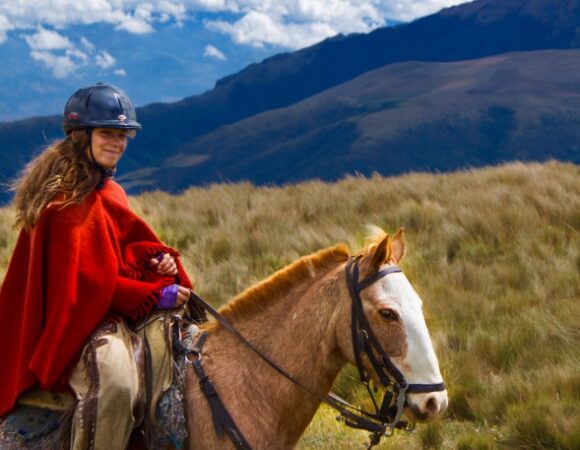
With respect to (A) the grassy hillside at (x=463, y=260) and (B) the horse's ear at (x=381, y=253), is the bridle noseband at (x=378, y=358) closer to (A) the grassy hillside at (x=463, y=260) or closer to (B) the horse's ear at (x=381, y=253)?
(B) the horse's ear at (x=381, y=253)

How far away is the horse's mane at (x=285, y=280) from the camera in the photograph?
11.9 ft

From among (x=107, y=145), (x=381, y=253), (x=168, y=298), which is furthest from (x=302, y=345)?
(x=107, y=145)

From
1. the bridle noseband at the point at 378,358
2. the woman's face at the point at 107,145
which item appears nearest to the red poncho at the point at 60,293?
the woman's face at the point at 107,145

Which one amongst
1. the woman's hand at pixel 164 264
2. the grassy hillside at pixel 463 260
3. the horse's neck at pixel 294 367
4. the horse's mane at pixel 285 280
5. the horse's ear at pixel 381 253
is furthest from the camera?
the grassy hillside at pixel 463 260

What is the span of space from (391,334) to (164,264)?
4.21 ft

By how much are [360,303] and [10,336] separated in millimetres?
1686

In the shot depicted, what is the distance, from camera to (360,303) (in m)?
3.31

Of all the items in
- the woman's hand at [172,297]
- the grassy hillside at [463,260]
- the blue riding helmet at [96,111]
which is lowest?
the grassy hillside at [463,260]

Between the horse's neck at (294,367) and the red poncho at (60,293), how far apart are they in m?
0.59

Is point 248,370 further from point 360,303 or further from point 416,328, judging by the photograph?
point 416,328

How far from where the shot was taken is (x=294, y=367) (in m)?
3.53

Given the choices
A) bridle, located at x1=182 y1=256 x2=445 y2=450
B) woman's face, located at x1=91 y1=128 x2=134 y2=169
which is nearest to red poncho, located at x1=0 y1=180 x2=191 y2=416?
woman's face, located at x1=91 y1=128 x2=134 y2=169

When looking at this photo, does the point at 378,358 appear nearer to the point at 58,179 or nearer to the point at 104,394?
the point at 104,394

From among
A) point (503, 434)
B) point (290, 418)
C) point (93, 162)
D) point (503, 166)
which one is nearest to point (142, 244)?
point (93, 162)
